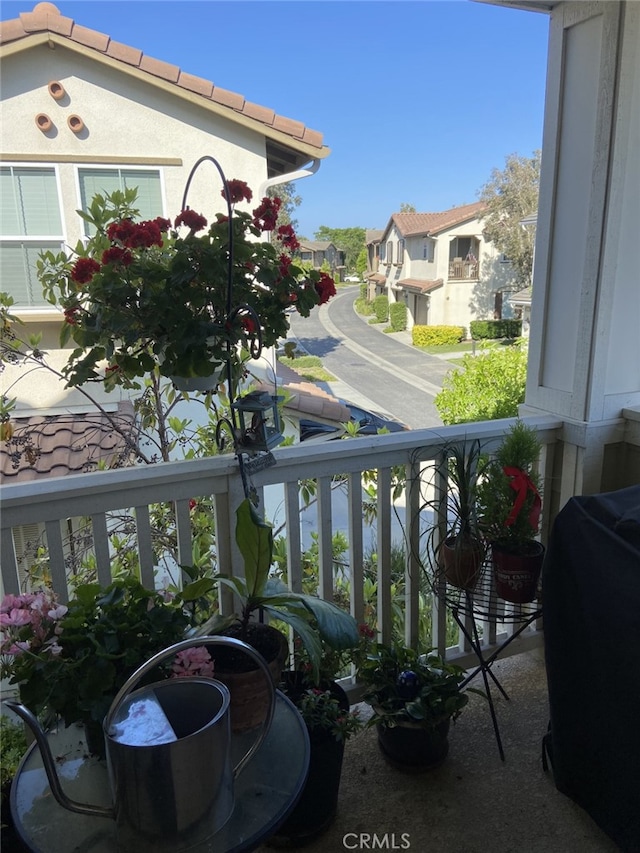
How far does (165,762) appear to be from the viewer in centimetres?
77

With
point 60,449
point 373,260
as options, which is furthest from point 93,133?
point 373,260

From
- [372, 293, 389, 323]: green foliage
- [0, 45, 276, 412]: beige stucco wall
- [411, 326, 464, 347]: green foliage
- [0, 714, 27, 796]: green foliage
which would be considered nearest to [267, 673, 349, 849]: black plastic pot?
[0, 714, 27, 796]: green foliage

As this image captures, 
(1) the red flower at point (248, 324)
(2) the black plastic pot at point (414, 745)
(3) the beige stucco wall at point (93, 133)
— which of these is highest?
(3) the beige stucco wall at point (93, 133)

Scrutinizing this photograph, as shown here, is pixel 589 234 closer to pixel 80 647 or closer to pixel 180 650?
pixel 180 650

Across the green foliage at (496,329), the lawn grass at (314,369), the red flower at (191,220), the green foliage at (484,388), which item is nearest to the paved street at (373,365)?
the lawn grass at (314,369)

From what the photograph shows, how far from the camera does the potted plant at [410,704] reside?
1579 mm

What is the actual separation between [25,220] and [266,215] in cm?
355

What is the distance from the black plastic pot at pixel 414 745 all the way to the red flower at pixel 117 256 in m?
1.41

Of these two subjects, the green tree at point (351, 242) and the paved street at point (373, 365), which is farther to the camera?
the green tree at point (351, 242)

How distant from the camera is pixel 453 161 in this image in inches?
372

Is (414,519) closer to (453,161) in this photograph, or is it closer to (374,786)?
(374,786)

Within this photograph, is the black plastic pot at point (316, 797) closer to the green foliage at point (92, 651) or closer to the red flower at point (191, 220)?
the green foliage at point (92, 651)

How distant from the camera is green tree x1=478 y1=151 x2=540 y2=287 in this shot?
14078mm

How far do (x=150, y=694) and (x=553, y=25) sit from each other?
7.02 ft
